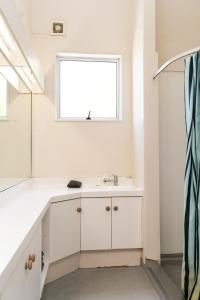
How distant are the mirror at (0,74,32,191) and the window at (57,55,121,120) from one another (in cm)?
49

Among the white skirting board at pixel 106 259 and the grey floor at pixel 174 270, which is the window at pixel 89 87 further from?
the grey floor at pixel 174 270

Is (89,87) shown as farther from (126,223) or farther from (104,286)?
(104,286)

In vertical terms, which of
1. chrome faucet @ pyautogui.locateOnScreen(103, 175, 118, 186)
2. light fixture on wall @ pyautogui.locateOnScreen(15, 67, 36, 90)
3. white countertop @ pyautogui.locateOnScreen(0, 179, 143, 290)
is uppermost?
light fixture on wall @ pyautogui.locateOnScreen(15, 67, 36, 90)

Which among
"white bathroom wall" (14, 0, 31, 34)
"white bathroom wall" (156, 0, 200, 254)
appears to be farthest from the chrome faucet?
"white bathroom wall" (14, 0, 31, 34)

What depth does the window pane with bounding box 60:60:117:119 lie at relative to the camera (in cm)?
315

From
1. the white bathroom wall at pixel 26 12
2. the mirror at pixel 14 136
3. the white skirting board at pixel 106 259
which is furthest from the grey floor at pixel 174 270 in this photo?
the white bathroom wall at pixel 26 12

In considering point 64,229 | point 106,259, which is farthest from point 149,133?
point 106,259

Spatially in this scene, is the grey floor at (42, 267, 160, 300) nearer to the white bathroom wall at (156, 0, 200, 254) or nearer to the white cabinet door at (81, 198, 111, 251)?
the white cabinet door at (81, 198, 111, 251)

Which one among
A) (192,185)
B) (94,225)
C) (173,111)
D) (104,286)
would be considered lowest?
(104,286)

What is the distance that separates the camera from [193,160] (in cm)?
179

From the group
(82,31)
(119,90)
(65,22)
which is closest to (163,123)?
(119,90)

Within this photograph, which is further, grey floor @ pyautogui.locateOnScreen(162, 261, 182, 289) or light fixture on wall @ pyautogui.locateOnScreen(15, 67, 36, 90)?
grey floor @ pyautogui.locateOnScreen(162, 261, 182, 289)

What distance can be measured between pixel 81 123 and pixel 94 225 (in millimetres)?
1241

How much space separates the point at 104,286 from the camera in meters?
2.21
